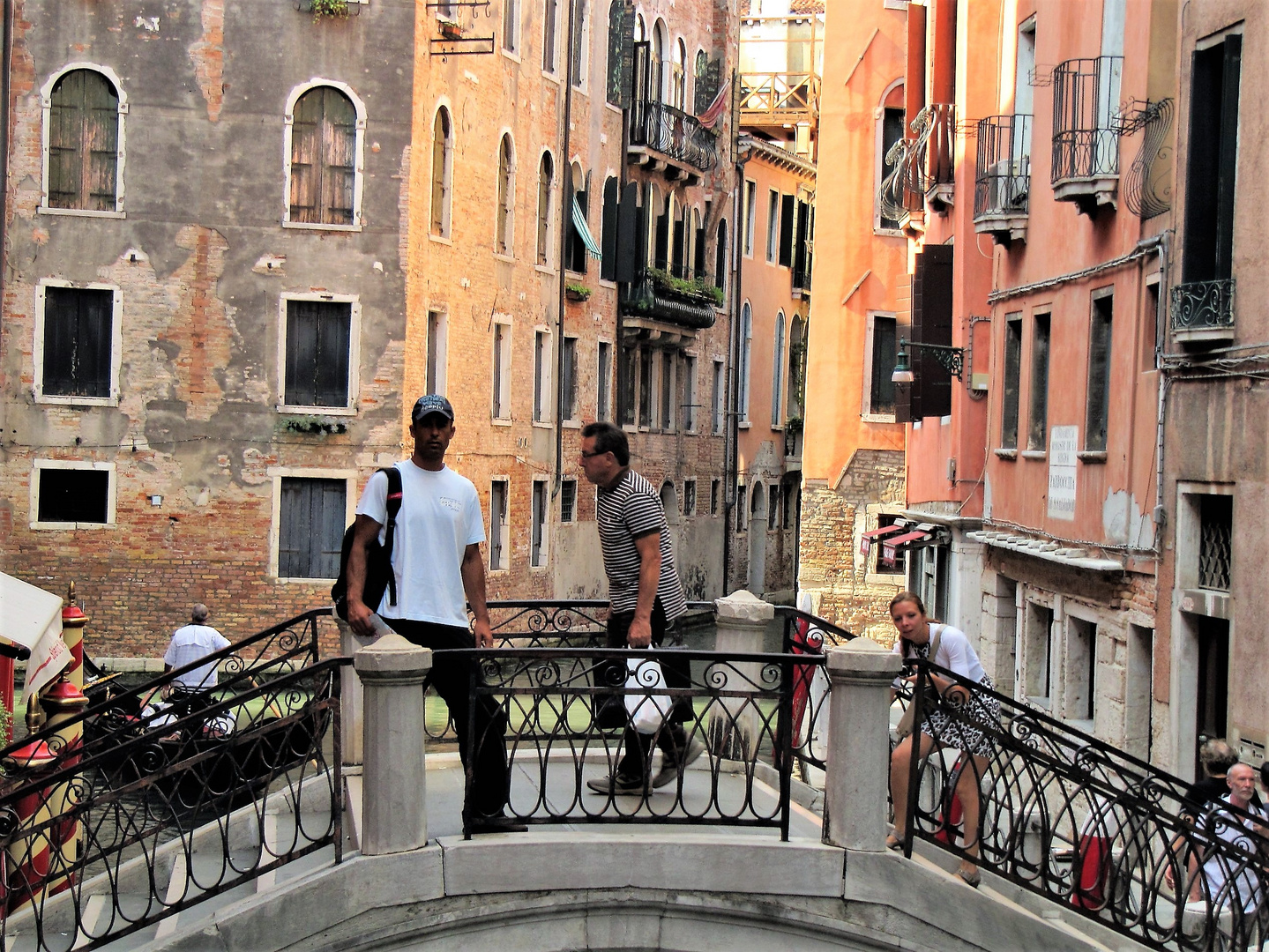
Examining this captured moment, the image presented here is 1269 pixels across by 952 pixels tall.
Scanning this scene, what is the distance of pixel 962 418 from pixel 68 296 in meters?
13.5

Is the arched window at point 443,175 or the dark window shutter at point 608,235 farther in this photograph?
the dark window shutter at point 608,235

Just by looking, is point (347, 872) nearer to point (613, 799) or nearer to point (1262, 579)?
point (613, 799)

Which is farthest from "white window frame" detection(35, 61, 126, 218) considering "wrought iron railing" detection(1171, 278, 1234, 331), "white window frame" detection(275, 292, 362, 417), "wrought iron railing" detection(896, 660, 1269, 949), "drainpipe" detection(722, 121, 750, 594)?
"drainpipe" detection(722, 121, 750, 594)

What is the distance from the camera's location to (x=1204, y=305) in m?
12.4

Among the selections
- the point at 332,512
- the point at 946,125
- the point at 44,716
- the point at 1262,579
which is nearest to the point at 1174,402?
the point at 1262,579

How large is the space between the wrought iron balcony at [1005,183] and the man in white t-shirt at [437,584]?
1169 cm

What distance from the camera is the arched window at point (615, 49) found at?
1421 inches

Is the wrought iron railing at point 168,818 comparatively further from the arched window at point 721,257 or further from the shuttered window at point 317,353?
the arched window at point 721,257

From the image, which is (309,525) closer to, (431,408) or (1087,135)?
(1087,135)

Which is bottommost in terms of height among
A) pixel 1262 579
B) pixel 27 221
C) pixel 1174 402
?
pixel 1262 579

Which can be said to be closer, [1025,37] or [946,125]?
[1025,37]

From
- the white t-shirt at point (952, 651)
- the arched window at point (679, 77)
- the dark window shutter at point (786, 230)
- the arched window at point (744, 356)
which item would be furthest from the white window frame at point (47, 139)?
the dark window shutter at point (786, 230)

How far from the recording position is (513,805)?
26.9 ft

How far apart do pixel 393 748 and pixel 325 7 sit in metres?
21.6
